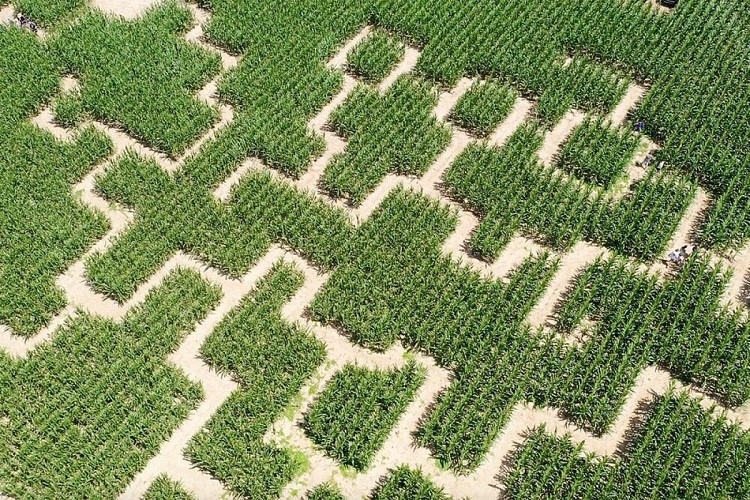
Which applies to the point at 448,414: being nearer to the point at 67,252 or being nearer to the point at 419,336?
the point at 419,336

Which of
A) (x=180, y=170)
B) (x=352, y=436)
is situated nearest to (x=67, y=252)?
(x=180, y=170)

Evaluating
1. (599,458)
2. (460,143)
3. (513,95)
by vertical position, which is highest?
(513,95)

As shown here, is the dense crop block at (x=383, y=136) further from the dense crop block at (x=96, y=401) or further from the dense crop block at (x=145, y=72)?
the dense crop block at (x=96, y=401)

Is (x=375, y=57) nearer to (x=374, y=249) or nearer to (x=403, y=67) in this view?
(x=403, y=67)

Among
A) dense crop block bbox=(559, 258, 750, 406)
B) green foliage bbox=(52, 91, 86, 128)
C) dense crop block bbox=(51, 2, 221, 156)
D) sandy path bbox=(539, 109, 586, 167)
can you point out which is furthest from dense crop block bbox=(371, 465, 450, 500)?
green foliage bbox=(52, 91, 86, 128)

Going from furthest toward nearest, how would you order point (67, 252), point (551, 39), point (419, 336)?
point (551, 39) → point (67, 252) → point (419, 336)

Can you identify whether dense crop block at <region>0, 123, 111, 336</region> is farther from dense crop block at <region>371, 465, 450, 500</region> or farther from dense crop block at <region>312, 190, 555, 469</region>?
dense crop block at <region>371, 465, 450, 500</region>

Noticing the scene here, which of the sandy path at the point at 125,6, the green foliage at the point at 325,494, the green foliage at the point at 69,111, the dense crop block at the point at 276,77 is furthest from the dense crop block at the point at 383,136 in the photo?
the sandy path at the point at 125,6
